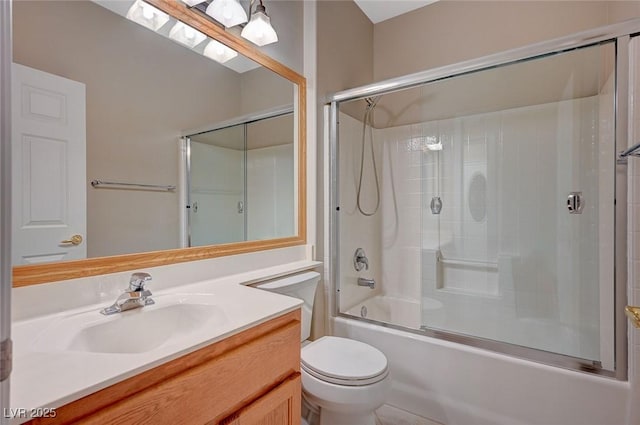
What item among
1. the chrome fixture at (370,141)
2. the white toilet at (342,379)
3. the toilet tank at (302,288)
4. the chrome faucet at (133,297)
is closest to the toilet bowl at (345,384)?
the white toilet at (342,379)

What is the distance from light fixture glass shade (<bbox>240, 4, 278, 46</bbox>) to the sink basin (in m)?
1.21

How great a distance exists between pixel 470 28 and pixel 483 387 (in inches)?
91.3

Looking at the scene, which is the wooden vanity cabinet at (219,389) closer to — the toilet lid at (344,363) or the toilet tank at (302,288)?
the toilet lid at (344,363)

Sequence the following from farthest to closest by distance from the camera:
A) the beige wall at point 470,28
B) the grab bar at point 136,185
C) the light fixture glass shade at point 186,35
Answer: the beige wall at point 470,28 → the light fixture glass shade at point 186,35 → the grab bar at point 136,185

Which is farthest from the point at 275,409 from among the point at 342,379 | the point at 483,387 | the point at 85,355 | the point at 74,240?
the point at 483,387

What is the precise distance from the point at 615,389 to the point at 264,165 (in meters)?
1.86

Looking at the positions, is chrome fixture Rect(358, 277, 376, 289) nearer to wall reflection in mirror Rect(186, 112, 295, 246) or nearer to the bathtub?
the bathtub

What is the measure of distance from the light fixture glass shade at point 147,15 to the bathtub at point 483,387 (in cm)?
178

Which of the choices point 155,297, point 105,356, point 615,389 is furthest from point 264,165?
point 615,389

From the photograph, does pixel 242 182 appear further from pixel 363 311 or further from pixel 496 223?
pixel 496 223

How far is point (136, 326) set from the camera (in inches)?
35.5

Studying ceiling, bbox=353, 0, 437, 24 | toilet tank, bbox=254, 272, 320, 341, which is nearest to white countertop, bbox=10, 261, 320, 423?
toilet tank, bbox=254, 272, 320, 341

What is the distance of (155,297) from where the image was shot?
104 centimetres

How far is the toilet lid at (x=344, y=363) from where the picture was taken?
1.23 meters
